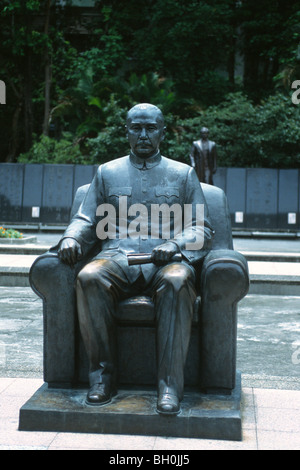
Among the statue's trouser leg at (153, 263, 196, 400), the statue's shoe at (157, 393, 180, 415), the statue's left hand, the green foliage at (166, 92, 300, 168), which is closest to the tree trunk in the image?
the green foliage at (166, 92, 300, 168)

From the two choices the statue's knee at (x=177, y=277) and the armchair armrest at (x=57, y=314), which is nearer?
the statue's knee at (x=177, y=277)

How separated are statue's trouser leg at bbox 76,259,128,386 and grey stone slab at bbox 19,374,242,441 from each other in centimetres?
19

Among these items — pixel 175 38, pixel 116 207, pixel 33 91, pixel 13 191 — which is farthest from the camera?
pixel 33 91

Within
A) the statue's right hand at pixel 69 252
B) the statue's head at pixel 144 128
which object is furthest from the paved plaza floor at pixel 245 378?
the statue's head at pixel 144 128

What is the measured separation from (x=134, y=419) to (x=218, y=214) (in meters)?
1.46

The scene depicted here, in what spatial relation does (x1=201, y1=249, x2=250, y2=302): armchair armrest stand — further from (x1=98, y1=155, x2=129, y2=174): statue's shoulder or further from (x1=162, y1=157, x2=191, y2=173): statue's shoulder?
(x1=98, y1=155, x2=129, y2=174): statue's shoulder

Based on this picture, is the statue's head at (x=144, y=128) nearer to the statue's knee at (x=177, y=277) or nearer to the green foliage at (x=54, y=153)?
the statue's knee at (x=177, y=277)

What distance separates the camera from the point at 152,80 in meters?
22.2

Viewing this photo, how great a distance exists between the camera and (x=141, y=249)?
4.09 meters

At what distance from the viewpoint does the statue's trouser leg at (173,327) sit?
140 inches

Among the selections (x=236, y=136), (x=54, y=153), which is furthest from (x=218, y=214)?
(x=54, y=153)
